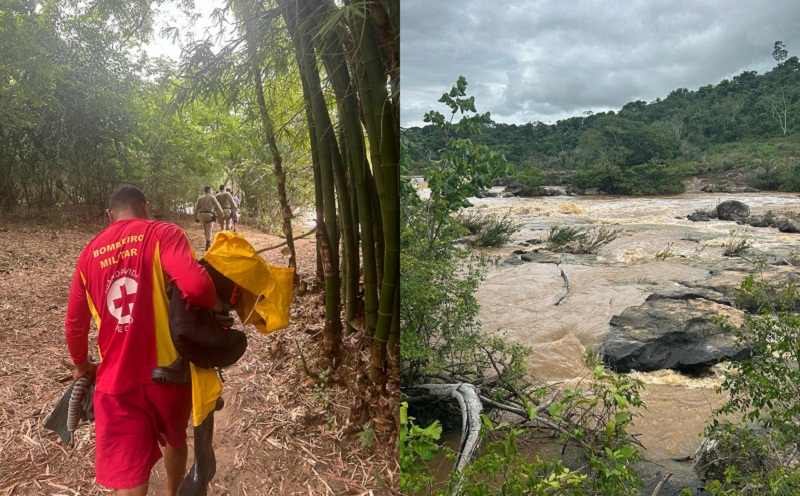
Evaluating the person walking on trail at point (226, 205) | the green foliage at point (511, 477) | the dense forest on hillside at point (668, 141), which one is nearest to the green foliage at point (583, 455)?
the green foliage at point (511, 477)

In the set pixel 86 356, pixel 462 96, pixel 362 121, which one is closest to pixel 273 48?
pixel 362 121

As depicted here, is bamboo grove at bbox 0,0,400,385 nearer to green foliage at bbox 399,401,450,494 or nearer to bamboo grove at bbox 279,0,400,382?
bamboo grove at bbox 279,0,400,382

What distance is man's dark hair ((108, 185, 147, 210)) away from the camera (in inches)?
52.2

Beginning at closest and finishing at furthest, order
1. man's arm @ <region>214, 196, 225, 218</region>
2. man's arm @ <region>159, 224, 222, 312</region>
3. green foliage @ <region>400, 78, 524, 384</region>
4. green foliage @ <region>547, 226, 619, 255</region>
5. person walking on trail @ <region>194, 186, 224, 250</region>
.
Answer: man's arm @ <region>159, 224, 222, 312</region>, person walking on trail @ <region>194, 186, 224, 250</region>, man's arm @ <region>214, 196, 225, 218</region>, green foliage @ <region>400, 78, 524, 384</region>, green foliage @ <region>547, 226, 619, 255</region>

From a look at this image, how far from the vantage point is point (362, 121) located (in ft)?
5.65

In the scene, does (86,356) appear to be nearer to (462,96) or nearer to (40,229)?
(40,229)

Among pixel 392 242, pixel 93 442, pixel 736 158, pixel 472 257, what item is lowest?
pixel 93 442

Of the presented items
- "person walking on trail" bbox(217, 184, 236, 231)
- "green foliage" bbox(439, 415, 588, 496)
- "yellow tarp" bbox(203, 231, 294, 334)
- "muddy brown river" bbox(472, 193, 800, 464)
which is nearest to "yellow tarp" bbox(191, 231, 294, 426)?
"yellow tarp" bbox(203, 231, 294, 334)

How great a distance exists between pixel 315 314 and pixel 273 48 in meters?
0.97

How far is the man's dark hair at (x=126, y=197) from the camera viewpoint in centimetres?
133

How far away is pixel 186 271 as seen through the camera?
1.21 m

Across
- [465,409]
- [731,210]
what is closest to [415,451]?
[465,409]

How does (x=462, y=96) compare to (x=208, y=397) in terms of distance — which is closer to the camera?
(x=208, y=397)

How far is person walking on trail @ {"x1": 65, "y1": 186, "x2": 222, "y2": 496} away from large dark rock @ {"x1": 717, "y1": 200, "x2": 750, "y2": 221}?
4.97 ft
